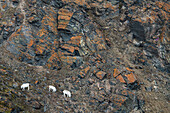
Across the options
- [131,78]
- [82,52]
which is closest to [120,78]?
[131,78]

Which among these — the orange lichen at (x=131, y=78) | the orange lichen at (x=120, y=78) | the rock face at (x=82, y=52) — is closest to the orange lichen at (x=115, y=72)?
the rock face at (x=82, y=52)

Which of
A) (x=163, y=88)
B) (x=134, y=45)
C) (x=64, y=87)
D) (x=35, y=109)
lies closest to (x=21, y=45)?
(x=64, y=87)

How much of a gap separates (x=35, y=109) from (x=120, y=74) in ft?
33.2

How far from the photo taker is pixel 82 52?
16109 mm

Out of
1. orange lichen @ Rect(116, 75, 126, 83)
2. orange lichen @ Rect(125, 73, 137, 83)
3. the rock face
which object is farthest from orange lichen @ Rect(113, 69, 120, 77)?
orange lichen @ Rect(125, 73, 137, 83)

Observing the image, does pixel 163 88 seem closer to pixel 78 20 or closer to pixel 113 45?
pixel 113 45

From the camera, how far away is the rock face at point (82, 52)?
11.9 m

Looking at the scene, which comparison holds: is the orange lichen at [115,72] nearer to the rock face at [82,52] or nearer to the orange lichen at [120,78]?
the rock face at [82,52]

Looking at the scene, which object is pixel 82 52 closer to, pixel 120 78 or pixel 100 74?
pixel 100 74

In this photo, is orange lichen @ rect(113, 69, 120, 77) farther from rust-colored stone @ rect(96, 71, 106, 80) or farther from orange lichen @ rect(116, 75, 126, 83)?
rust-colored stone @ rect(96, 71, 106, 80)

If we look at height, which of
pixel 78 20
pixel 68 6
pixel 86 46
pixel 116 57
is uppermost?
pixel 68 6

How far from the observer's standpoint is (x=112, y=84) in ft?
47.0

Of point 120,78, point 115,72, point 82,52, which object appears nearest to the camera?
point 120,78

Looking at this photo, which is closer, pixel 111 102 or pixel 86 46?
pixel 111 102
